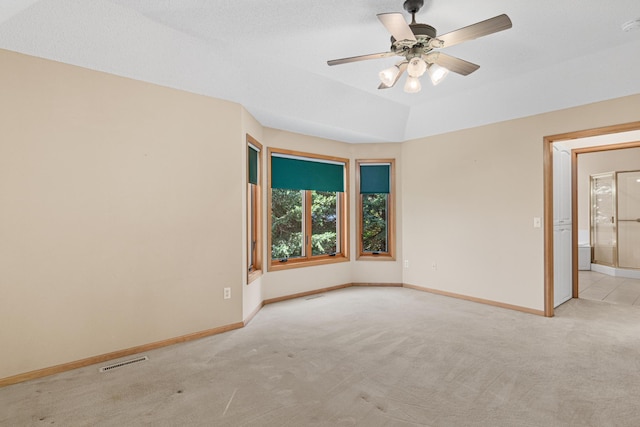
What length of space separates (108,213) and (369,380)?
2541mm

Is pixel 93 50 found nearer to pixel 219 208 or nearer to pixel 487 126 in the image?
pixel 219 208

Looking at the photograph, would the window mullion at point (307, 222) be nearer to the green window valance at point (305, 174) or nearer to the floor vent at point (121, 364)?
the green window valance at point (305, 174)

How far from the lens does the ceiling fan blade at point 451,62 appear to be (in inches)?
97.4

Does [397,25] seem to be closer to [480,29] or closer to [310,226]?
[480,29]

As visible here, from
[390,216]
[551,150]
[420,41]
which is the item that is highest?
[420,41]

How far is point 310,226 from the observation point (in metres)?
5.04

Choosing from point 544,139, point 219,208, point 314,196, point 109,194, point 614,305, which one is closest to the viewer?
point 109,194

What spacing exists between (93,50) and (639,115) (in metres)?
5.06

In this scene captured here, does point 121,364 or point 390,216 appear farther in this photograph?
point 390,216

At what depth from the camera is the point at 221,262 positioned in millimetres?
3439

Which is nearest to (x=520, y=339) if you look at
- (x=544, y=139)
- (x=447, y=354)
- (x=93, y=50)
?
(x=447, y=354)

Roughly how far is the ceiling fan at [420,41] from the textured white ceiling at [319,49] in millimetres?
249

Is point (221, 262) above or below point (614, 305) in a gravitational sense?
above

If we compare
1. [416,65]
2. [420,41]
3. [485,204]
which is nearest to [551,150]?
[485,204]
